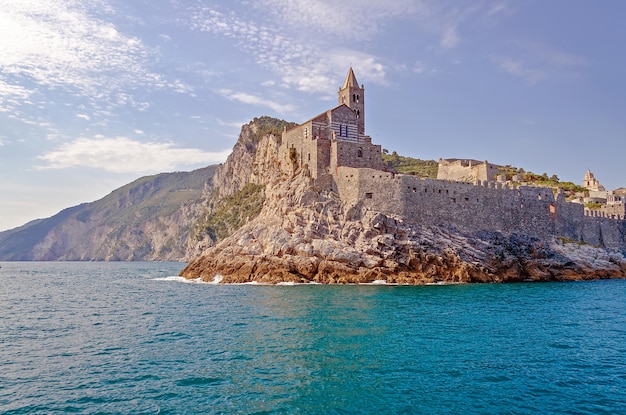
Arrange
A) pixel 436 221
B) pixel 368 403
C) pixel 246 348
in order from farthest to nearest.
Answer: pixel 436 221
pixel 246 348
pixel 368 403

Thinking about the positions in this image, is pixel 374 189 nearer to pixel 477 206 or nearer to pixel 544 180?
pixel 477 206

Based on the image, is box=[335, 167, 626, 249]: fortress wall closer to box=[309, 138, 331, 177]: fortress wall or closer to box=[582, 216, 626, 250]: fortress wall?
box=[582, 216, 626, 250]: fortress wall

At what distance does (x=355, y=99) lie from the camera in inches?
2349

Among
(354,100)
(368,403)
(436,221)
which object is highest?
(354,100)

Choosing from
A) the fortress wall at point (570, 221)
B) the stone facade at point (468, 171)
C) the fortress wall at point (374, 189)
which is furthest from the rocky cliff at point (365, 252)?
the stone facade at point (468, 171)

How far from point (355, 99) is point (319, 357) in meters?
45.8

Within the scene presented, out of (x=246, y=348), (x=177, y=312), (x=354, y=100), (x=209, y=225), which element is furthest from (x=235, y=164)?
(x=246, y=348)

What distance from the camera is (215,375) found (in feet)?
52.8

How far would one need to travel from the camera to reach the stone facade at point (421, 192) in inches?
1943

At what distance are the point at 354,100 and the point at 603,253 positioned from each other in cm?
3353

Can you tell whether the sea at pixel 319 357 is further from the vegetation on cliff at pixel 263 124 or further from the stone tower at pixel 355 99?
the vegetation on cliff at pixel 263 124

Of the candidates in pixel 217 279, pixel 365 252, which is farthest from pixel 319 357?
pixel 217 279

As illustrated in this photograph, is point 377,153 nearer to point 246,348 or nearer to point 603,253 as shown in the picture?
point 603,253

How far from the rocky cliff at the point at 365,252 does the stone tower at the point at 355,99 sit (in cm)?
1116
